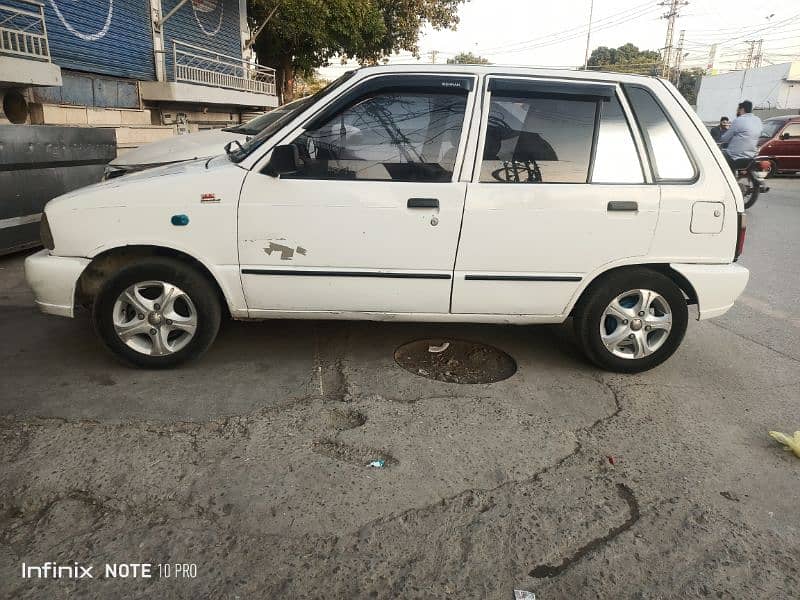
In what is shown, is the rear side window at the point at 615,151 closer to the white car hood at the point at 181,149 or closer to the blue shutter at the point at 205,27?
the white car hood at the point at 181,149

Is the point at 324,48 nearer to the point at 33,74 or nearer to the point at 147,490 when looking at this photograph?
the point at 33,74

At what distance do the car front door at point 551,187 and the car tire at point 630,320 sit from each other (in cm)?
21

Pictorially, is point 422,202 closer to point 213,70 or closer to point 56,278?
point 56,278

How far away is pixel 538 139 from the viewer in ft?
11.5

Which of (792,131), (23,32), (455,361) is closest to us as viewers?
(455,361)

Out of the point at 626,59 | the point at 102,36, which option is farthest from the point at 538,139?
the point at 626,59

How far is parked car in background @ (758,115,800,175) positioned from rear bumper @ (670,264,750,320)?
17.1m

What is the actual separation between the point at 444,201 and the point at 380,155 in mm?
466

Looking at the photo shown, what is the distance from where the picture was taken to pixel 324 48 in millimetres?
24391

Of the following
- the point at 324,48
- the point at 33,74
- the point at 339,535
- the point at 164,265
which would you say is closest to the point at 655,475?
the point at 339,535

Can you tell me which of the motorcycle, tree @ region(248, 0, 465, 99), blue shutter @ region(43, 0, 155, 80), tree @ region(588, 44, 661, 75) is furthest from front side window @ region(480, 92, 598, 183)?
tree @ region(588, 44, 661, 75)

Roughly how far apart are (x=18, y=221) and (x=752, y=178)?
39.9 feet

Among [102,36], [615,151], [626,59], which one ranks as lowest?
[615,151]

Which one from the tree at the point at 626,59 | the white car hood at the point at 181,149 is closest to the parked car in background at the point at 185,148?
the white car hood at the point at 181,149
